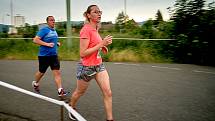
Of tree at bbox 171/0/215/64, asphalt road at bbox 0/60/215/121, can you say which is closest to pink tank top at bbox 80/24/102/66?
asphalt road at bbox 0/60/215/121

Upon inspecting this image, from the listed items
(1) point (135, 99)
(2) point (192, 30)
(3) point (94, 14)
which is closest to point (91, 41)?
(3) point (94, 14)

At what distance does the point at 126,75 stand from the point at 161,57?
5302 millimetres

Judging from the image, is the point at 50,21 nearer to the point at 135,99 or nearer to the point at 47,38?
the point at 47,38

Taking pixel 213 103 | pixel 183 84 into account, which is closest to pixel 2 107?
pixel 213 103

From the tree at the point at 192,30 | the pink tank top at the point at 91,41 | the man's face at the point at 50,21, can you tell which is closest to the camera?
the pink tank top at the point at 91,41

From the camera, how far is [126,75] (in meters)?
11.4

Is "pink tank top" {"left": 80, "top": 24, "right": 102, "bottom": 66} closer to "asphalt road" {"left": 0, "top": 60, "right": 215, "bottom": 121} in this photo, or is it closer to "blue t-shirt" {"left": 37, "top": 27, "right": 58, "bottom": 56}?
"asphalt road" {"left": 0, "top": 60, "right": 215, "bottom": 121}

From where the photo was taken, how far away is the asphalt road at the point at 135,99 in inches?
237

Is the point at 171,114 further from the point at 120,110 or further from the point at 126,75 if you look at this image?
the point at 126,75

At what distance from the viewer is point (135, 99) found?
7.46 m

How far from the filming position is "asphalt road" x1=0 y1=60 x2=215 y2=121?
6.02m

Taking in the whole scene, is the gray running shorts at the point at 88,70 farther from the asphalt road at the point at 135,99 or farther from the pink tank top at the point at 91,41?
the asphalt road at the point at 135,99

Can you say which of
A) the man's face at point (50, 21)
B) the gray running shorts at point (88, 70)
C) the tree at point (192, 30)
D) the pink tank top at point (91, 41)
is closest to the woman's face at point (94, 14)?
the pink tank top at point (91, 41)

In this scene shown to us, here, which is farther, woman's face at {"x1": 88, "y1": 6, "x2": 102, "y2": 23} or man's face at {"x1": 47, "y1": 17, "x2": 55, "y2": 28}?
man's face at {"x1": 47, "y1": 17, "x2": 55, "y2": 28}
